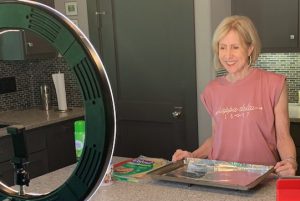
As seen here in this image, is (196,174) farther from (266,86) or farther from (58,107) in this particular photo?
(58,107)

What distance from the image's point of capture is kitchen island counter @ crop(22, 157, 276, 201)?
1.63m

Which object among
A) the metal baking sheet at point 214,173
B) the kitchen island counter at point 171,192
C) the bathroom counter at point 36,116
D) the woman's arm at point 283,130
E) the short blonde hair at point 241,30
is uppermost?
the short blonde hair at point 241,30

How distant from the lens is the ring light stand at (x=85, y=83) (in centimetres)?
67

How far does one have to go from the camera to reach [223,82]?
85.6 inches

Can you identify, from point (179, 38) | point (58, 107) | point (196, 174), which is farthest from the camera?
point (58, 107)

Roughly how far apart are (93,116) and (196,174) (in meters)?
1.19

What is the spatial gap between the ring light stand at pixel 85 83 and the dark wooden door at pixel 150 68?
273cm

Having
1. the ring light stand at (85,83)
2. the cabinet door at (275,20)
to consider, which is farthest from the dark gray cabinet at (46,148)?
the ring light stand at (85,83)

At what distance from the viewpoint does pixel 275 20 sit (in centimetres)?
333

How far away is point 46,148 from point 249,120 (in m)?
1.94

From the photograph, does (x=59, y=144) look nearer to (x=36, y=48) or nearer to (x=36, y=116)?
(x=36, y=116)

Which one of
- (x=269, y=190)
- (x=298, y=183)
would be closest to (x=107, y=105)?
(x=298, y=183)

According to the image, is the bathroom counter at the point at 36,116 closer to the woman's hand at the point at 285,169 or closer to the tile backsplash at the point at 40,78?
the tile backsplash at the point at 40,78

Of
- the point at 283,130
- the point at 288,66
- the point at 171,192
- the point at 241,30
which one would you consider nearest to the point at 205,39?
the point at 288,66
